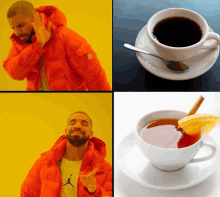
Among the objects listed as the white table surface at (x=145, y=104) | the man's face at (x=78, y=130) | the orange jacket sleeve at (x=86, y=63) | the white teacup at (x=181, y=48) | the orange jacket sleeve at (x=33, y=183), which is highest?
the white teacup at (x=181, y=48)

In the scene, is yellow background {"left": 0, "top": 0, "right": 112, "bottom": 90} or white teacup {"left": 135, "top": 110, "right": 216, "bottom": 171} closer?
white teacup {"left": 135, "top": 110, "right": 216, "bottom": 171}

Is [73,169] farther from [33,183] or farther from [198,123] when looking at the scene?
[198,123]

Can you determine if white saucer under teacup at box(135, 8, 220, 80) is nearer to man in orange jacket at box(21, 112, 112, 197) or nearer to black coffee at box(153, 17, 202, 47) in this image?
black coffee at box(153, 17, 202, 47)

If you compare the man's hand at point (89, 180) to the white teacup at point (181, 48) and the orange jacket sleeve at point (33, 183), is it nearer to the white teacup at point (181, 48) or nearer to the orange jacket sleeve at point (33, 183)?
the orange jacket sleeve at point (33, 183)

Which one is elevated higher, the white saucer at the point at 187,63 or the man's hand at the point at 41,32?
the man's hand at the point at 41,32

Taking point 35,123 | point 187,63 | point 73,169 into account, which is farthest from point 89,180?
point 187,63

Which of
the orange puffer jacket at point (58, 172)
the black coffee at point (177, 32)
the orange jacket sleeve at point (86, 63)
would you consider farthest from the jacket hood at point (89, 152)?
the black coffee at point (177, 32)

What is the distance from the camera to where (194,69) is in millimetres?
460

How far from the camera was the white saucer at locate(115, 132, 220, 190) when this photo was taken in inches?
15.4

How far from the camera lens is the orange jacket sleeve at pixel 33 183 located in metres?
0.47

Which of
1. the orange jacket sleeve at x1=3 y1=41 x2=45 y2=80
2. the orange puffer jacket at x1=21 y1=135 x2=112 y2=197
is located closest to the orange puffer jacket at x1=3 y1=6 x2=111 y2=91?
the orange jacket sleeve at x1=3 y1=41 x2=45 y2=80

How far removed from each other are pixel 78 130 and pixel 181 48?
22cm

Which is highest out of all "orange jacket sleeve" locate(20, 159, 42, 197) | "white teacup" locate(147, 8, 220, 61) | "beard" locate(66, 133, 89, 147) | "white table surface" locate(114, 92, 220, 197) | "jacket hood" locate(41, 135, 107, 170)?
"white teacup" locate(147, 8, 220, 61)

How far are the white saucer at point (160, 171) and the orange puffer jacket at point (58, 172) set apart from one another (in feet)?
0.18
